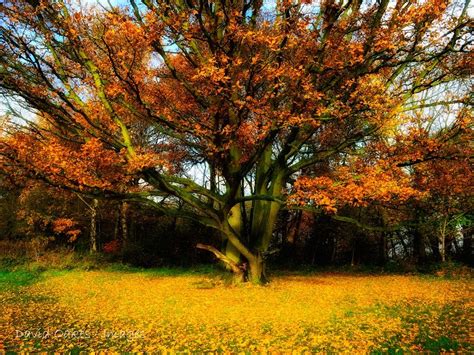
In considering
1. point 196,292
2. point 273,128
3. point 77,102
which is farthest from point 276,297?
point 77,102

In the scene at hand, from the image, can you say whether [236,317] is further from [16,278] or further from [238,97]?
[16,278]

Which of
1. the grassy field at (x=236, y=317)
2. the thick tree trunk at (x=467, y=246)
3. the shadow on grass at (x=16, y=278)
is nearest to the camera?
the grassy field at (x=236, y=317)

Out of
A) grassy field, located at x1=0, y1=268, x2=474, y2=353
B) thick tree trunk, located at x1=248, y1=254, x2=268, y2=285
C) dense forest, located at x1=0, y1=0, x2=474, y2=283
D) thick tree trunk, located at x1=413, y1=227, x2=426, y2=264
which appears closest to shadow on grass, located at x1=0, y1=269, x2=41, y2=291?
grassy field, located at x1=0, y1=268, x2=474, y2=353

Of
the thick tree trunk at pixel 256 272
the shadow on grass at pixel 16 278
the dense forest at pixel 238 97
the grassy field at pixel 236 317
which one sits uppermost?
the dense forest at pixel 238 97

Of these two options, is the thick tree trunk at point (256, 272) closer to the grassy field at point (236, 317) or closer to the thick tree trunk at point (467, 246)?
the grassy field at point (236, 317)

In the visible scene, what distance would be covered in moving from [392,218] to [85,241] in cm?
2259

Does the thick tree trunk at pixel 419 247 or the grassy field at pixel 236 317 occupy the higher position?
the thick tree trunk at pixel 419 247

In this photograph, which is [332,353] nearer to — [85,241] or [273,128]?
[273,128]

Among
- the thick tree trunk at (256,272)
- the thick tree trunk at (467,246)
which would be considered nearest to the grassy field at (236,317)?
the thick tree trunk at (256,272)

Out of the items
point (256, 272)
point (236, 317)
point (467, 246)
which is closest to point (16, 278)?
point (256, 272)

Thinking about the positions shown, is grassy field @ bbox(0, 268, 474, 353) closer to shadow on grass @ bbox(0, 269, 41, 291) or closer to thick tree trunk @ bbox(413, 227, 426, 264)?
shadow on grass @ bbox(0, 269, 41, 291)

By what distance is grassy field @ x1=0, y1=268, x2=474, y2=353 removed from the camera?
23.0ft

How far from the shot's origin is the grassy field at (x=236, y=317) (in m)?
7.02

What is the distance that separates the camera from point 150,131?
26391mm
